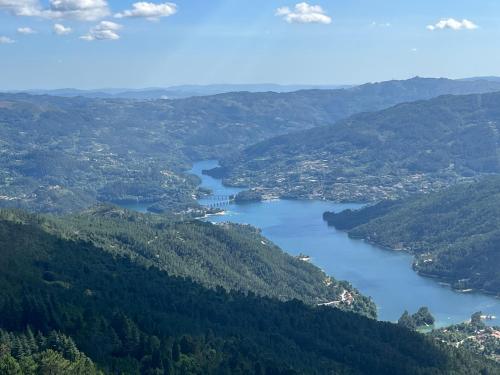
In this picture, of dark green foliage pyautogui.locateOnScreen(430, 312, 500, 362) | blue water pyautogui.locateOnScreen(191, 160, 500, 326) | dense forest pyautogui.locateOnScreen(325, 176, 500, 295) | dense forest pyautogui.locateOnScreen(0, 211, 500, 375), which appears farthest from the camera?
dense forest pyautogui.locateOnScreen(325, 176, 500, 295)

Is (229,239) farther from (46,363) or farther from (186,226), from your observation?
(46,363)

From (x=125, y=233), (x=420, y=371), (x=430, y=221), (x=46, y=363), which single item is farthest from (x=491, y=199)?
(x=46, y=363)

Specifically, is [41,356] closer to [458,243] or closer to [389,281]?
[389,281]

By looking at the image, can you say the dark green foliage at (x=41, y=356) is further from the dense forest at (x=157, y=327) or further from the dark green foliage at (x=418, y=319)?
the dark green foliage at (x=418, y=319)

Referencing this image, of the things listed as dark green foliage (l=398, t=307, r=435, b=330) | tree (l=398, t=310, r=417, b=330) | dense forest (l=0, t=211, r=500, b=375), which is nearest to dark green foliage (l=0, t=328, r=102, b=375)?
dense forest (l=0, t=211, r=500, b=375)

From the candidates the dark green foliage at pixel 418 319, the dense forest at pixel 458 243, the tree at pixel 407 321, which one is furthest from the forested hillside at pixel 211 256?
the dense forest at pixel 458 243

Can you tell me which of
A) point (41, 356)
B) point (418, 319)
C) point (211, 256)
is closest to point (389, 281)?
point (418, 319)

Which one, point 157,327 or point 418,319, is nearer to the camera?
point 157,327

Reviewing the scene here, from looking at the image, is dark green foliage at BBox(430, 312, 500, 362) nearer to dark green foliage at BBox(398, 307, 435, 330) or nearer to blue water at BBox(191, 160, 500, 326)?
dark green foliage at BBox(398, 307, 435, 330)
